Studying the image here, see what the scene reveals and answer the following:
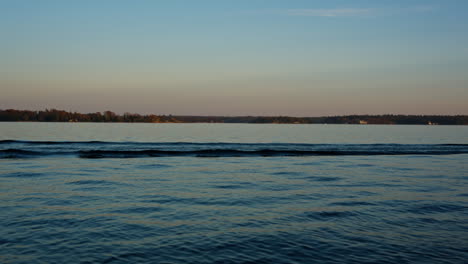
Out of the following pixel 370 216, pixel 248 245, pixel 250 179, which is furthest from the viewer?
pixel 250 179

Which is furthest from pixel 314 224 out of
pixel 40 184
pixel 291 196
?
pixel 40 184

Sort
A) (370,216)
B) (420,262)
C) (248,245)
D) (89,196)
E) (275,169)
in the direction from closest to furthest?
(420,262) → (248,245) → (370,216) → (89,196) → (275,169)

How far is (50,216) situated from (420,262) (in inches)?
412

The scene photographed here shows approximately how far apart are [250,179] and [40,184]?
10789mm

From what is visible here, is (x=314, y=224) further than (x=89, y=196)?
No

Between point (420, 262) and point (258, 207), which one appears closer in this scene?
point (420, 262)

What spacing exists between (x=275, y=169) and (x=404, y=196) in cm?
1134

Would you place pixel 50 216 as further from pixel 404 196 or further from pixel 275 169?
pixel 275 169

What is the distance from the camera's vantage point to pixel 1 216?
1159 cm

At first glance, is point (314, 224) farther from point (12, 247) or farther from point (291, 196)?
point (12, 247)

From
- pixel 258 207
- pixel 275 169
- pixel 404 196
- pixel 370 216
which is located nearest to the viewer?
pixel 370 216

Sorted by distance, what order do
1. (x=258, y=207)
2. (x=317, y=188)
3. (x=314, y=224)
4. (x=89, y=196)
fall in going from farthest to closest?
Answer: (x=317, y=188), (x=89, y=196), (x=258, y=207), (x=314, y=224)

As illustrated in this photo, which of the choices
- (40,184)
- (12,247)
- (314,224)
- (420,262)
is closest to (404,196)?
(314,224)

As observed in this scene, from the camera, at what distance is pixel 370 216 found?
12.5 metres
